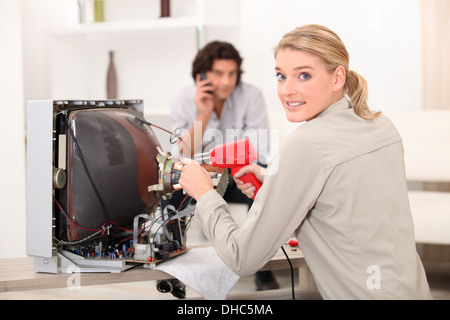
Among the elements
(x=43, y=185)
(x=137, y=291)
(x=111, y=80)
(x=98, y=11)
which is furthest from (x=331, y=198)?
(x=98, y=11)

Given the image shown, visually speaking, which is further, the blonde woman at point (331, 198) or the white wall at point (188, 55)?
the white wall at point (188, 55)

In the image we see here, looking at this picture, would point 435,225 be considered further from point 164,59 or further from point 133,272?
point 164,59

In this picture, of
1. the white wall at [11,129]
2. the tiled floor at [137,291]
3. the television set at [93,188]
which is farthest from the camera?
the white wall at [11,129]

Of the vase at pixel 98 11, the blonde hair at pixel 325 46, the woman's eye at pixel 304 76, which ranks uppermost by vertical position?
the vase at pixel 98 11

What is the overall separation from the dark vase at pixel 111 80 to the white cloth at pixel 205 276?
223cm

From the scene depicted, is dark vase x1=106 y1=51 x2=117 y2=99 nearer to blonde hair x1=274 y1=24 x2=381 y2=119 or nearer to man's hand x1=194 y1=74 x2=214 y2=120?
man's hand x1=194 y1=74 x2=214 y2=120

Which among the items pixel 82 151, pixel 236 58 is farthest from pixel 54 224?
pixel 236 58

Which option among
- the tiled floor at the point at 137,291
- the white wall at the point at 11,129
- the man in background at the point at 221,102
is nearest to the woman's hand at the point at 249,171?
the tiled floor at the point at 137,291

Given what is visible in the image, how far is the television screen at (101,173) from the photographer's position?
1318 mm

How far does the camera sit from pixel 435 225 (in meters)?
2.19

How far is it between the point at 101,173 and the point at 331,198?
22.5 inches

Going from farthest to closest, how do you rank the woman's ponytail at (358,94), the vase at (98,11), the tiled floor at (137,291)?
the vase at (98,11), the tiled floor at (137,291), the woman's ponytail at (358,94)

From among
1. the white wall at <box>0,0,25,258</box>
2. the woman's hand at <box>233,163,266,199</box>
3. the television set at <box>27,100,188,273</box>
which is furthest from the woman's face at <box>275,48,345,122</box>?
the white wall at <box>0,0,25,258</box>

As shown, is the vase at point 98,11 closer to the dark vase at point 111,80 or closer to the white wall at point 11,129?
the dark vase at point 111,80
